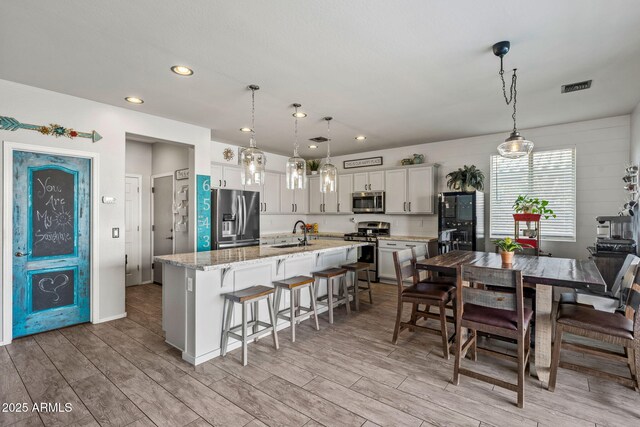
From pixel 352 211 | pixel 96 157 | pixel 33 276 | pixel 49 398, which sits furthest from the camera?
pixel 352 211

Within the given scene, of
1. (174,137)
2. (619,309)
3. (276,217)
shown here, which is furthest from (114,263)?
(619,309)

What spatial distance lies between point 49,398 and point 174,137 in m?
3.34

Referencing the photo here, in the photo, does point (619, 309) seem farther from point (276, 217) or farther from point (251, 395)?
point (276, 217)

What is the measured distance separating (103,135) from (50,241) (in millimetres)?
1365

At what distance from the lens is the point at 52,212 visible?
3.52m

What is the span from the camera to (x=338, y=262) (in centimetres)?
449

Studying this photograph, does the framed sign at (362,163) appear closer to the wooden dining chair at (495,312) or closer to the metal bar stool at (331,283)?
the metal bar stool at (331,283)

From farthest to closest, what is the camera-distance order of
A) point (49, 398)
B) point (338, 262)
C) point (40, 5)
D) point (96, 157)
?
point (338, 262), point (96, 157), point (49, 398), point (40, 5)

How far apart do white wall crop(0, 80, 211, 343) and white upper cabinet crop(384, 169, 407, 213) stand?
402 cm

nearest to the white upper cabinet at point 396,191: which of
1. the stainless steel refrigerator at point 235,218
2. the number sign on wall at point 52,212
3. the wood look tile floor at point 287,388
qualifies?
the stainless steel refrigerator at point 235,218

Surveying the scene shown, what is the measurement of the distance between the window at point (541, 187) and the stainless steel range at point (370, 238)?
6.58 ft

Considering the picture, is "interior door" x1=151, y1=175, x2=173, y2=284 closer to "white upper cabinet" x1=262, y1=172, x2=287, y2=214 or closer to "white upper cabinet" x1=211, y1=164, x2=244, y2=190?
"white upper cabinet" x1=211, y1=164, x2=244, y2=190

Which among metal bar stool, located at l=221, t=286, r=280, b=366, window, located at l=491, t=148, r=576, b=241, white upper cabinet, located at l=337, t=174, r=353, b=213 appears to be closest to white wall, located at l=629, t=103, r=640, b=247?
window, located at l=491, t=148, r=576, b=241

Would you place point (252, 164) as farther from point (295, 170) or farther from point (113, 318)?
point (113, 318)
